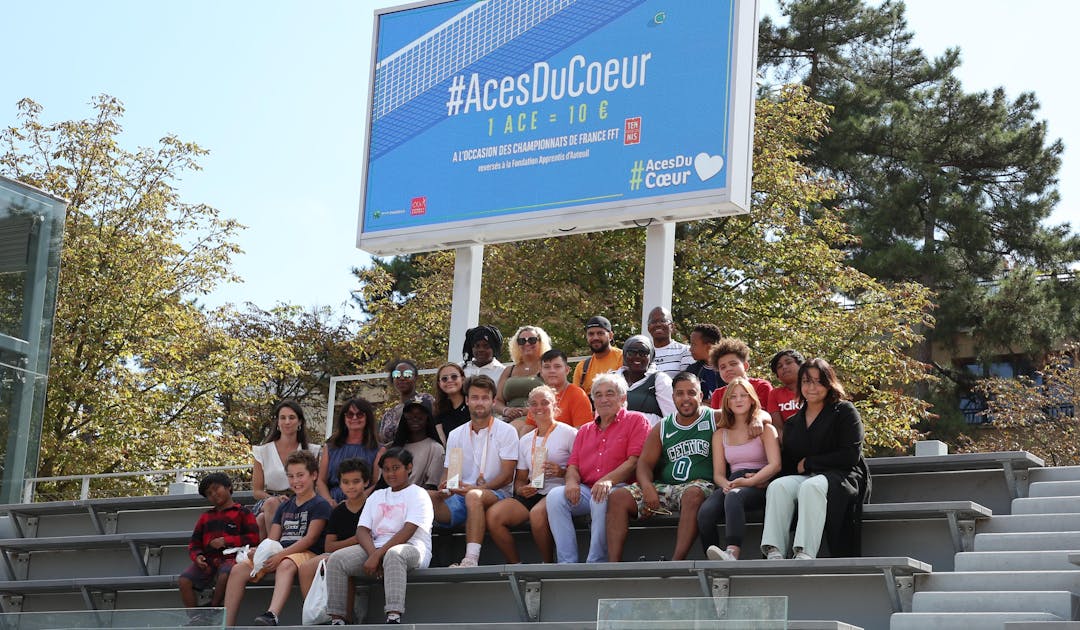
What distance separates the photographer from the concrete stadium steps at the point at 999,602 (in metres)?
6.70

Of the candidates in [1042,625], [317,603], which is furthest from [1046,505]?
[317,603]

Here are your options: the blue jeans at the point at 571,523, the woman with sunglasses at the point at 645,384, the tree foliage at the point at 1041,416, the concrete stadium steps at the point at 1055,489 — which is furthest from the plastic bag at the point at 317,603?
the tree foliage at the point at 1041,416

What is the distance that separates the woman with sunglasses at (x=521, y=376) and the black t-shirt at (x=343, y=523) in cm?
124

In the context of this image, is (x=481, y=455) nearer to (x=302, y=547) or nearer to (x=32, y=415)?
(x=302, y=547)

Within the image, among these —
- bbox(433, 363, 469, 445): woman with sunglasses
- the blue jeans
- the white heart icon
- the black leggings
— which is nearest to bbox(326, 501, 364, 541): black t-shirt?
bbox(433, 363, 469, 445): woman with sunglasses

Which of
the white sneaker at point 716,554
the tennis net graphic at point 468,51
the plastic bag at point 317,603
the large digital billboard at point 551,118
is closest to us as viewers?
the white sneaker at point 716,554

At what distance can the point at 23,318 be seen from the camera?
12180 mm

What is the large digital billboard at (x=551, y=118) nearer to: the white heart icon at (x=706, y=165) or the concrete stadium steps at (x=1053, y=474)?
the white heart icon at (x=706, y=165)

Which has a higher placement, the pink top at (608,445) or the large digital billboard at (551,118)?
the large digital billboard at (551,118)

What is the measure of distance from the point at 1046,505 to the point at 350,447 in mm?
4236

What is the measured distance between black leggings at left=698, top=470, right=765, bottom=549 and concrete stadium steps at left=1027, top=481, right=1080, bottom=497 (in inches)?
66.5

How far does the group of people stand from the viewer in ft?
24.7

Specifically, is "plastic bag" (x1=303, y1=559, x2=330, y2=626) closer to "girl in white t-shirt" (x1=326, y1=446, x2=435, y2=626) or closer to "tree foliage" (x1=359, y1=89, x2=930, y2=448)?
"girl in white t-shirt" (x1=326, y1=446, x2=435, y2=626)

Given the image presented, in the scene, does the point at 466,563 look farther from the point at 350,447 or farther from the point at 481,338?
the point at 481,338
